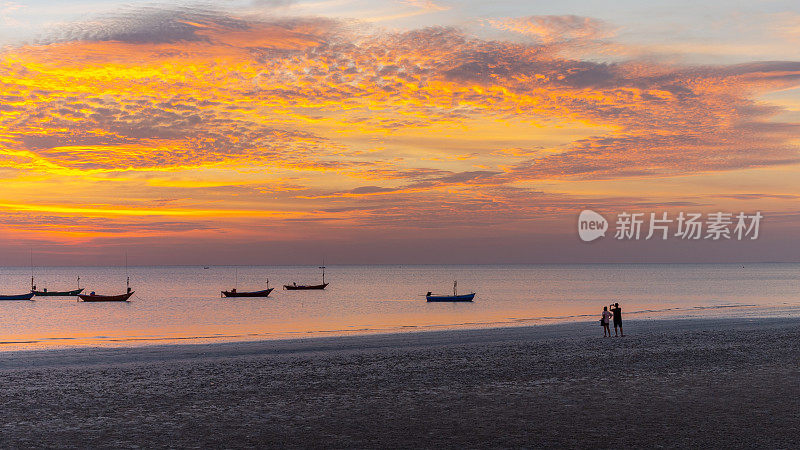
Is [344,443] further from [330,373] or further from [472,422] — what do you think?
[330,373]

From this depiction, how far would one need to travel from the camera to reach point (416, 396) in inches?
831

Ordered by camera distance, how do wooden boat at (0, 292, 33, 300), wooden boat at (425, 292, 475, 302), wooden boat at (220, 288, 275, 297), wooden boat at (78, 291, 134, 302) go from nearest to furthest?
wooden boat at (425, 292, 475, 302) < wooden boat at (78, 291, 134, 302) < wooden boat at (0, 292, 33, 300) < wooden boat at (220, 288, 275, 297)

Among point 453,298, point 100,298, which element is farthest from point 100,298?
point 453,298

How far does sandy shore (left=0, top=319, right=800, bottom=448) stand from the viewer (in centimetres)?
1580

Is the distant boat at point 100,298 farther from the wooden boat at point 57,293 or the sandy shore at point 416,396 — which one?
the sandy shore at point 416,396

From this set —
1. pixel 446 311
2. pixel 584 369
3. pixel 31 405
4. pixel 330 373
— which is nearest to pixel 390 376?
pixel 330 373

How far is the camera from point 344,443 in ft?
49.8

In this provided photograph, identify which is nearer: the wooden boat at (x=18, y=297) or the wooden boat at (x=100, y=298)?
the wooden boat at (x=100, y=298)

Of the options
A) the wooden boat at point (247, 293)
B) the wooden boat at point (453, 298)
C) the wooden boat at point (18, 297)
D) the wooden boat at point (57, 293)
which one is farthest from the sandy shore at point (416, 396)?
the wooden boat at point (57, 293)

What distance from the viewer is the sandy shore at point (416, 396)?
622 inches

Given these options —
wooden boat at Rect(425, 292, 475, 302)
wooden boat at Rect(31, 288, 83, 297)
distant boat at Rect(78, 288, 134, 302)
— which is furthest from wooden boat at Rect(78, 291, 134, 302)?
wooden boat at Rect(425, 292, 475, 302)

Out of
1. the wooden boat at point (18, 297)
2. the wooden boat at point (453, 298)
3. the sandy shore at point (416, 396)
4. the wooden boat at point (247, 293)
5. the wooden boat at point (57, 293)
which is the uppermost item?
the wooden boat at point (57, 293)

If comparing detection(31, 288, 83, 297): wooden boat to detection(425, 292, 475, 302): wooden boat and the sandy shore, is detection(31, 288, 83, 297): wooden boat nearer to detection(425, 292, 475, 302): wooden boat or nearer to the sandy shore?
detection(425, 292, 475, 302): wooden boat

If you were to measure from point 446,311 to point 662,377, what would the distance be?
63.2 metres
